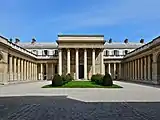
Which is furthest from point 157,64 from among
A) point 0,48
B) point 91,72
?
point 91,72

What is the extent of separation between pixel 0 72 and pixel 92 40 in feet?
130

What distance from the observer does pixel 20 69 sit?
206ft

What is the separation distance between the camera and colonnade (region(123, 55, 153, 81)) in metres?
53.7

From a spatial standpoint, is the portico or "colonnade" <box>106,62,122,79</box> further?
"colonnade" <box>106,62,122,79</box>

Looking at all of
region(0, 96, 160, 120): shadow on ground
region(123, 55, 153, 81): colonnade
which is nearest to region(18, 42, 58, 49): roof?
region(123, 55, 153, 81): colonnade

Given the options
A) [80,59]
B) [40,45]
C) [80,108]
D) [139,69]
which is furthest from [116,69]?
[80,108]

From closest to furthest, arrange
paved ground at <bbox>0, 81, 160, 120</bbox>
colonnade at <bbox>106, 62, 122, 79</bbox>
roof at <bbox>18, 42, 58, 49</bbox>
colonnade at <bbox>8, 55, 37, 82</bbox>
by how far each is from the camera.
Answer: paved ground at <bbox>0, 81, 160, 120</bbox>, colonnade at <bbox>8, 55, 37, 82</bbox>, colonnade at <bbox>106, 62, 122, 79</bbox>, roof at <bbox>18, 42, 58, 49</bbox>

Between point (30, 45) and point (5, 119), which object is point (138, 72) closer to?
point (30, 45)

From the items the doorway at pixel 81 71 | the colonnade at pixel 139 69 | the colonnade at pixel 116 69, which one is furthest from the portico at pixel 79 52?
the colonnade at pixel 139 69

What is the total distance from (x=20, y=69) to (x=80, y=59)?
27568 mm

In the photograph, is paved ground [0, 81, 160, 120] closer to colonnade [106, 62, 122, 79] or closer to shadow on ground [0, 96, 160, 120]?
shadow on ground [0, 96, 160, 120]

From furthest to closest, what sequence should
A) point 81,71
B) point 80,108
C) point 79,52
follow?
1. point 81,71
2. point 79,52
3. point 80,108

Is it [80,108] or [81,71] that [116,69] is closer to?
[81,71]

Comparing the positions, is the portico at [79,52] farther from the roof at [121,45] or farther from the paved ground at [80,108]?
the paved ground at [80,108]
